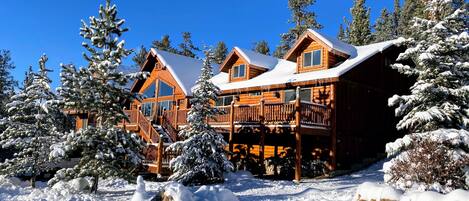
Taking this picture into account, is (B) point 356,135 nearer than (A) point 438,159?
No

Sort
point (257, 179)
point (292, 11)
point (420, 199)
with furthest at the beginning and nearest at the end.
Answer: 1. point (292, 11)
2. point (257, 179)
3. point (420, 199)

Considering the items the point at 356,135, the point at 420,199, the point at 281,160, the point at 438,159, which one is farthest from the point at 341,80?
the point at 420,199

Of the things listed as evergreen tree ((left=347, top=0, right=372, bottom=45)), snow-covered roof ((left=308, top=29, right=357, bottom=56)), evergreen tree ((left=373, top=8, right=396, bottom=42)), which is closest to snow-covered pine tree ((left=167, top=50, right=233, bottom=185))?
snow-covered roof ((left=308, top=29, right=357, bottom=56))

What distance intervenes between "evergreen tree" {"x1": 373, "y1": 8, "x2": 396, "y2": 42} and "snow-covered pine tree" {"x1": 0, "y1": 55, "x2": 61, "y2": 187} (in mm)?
38214

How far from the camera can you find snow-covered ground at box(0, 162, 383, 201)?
13.0 m

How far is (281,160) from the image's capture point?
19.7 m

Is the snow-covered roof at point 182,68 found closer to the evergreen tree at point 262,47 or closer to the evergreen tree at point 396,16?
the evergreen tree at point 262,47

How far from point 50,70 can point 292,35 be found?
32295mm

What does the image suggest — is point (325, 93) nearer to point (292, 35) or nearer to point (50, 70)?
point (50, 70)

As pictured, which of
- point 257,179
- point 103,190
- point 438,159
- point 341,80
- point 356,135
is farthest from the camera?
point 356,135

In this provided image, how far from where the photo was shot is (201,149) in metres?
16.8

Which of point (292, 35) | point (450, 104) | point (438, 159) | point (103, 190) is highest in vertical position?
point (292, 35)

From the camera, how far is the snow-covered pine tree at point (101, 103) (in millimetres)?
14016

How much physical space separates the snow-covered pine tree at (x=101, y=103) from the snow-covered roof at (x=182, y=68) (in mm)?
11024
